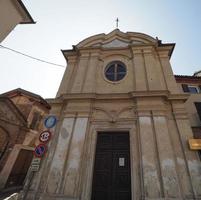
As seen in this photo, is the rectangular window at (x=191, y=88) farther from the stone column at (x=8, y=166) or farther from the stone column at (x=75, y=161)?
the stone column at (x=8, y=166)

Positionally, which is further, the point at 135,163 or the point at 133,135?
the point at 133,135

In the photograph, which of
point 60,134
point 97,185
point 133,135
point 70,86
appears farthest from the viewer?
point 70,86

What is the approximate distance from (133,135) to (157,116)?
4.39 feet

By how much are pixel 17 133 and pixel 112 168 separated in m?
8.42

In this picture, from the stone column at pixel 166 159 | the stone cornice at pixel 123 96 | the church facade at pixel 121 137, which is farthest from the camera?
the stone cornice at pixel 123 96

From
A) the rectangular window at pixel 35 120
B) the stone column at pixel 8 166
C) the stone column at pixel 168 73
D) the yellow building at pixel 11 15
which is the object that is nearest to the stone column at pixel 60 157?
the yellow building at pixel 11 15

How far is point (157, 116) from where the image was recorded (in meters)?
6.66

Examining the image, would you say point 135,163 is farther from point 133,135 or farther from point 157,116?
point 157,116

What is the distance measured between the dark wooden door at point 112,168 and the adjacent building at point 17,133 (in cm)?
704

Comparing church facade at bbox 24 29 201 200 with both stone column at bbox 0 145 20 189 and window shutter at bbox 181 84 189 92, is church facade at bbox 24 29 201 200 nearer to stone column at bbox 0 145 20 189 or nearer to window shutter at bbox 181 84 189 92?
window shutter at bbox 181 84 189 92

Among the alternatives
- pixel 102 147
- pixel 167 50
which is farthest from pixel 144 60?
pixel 102 147

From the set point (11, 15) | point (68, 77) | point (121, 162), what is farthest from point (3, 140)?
point (121, 162)

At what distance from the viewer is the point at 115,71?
9023 mm

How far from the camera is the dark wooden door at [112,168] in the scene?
18.7 ft
